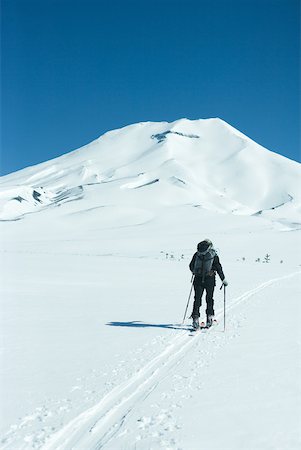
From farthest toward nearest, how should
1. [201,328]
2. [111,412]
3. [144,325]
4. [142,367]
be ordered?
1. [144,325]
2. [201,328]
3. [142,367]
4. [111,412]

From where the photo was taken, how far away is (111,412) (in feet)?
16.6

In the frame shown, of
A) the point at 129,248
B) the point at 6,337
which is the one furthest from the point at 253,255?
the point at 6,337

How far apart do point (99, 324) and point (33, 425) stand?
5197mm

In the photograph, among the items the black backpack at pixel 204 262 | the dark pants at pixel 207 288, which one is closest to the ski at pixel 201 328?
the dark pants at pixel 207 288

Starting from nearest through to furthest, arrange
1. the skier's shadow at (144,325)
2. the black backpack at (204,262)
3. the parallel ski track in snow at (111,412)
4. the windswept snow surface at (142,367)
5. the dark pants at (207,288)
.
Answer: the parallel ski track in snow at (111,412), the windswept snow surface at (142,367), the skier's shadow at (144,325), the dark pants at (207,288), the black backpack at (204,262)

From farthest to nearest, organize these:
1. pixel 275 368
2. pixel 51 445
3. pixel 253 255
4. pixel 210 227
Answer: pixel 210 227 → pixel 253 255 → pixel 275 368 → pixel 51 445

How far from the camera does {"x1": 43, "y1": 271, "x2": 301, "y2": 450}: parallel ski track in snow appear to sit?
173 inches

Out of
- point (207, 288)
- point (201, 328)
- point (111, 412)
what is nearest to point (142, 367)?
point (111, 412)

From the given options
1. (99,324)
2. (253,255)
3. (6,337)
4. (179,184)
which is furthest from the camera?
(179,184)

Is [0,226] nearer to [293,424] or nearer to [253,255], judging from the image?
[253,255]

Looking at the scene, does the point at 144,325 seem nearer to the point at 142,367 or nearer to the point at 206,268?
the point at 206,268

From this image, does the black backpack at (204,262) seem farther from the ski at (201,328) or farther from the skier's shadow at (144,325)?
the skier's shadow at (144,325)

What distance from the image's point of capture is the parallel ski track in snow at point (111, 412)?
440cm

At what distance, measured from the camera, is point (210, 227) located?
2645 inches
